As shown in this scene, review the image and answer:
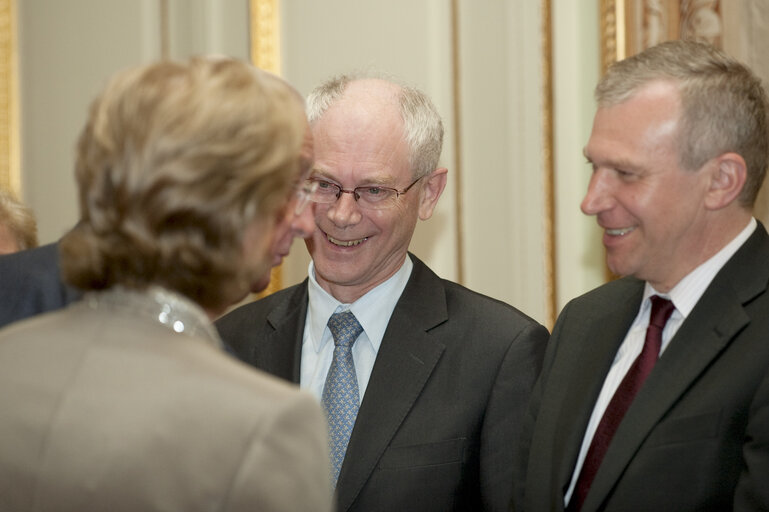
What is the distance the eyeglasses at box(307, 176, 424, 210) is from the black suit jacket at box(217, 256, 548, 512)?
0.78ft

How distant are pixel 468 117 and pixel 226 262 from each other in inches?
104

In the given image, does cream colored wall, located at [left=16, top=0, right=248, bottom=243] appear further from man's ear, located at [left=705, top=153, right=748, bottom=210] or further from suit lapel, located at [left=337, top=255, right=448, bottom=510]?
man's ear, located at [left=705, top=153, right=748, bottom=210]

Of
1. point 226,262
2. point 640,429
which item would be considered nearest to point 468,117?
point 640,429

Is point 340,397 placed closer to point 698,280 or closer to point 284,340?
point 284,340

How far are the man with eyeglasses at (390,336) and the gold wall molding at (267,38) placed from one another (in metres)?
1.28

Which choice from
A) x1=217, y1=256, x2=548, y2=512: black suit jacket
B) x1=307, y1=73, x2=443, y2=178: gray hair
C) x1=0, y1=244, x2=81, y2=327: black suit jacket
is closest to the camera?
x1=0, y1=244, x2=81, y2=327: black suit jacket

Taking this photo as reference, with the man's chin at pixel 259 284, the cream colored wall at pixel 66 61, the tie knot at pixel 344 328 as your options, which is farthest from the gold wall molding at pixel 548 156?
the man's chin at pixel 259 284

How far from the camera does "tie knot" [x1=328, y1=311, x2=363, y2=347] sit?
2.77 metres

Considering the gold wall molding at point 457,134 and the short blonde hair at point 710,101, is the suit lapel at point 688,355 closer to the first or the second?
the short blonde hair at point 710,101

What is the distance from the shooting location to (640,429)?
7.18 feet

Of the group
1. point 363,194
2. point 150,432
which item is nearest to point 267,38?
point 363,194

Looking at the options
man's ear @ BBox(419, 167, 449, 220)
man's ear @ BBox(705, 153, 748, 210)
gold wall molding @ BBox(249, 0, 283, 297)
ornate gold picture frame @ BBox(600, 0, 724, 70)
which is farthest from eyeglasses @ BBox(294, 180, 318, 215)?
gold wall molding @ BBox(249, 0, 283, 297)

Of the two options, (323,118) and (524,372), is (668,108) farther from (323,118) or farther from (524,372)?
(323,118)

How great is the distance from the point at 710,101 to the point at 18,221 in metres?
2.22
